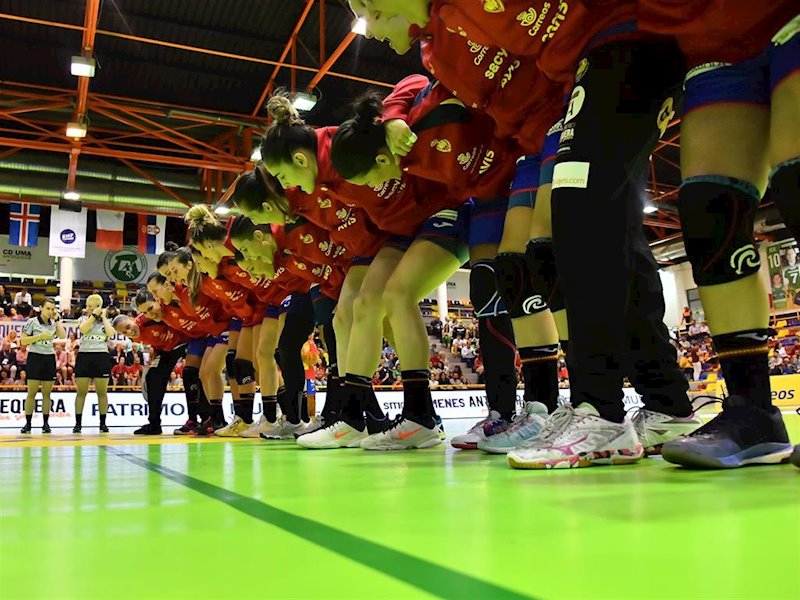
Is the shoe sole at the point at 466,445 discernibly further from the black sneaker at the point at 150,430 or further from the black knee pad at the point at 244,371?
the black sneaker at the point at 150,430

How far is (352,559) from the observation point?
1.91ft

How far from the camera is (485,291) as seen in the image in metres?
2.37

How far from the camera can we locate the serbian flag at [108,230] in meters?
12.8

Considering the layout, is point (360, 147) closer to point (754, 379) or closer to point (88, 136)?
point (754, 379)

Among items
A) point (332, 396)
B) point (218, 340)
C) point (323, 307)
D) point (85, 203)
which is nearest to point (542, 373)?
point (332, 396)

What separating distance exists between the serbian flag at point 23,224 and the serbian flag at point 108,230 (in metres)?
1.13

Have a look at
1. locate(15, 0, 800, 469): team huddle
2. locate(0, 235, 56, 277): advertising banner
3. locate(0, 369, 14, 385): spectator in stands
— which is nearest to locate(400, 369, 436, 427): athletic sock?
locate(15, 0, 800, 469): team huddle

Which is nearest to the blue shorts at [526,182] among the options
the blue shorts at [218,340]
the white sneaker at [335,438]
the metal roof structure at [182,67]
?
the white sneaker at [335,438]

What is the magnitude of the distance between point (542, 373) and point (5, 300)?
14.4 meters

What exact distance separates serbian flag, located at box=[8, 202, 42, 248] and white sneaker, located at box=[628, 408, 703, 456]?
13.2 m

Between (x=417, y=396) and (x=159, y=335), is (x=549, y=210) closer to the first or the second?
(x=417, y=396)

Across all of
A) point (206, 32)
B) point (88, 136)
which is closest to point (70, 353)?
point (88, 136)

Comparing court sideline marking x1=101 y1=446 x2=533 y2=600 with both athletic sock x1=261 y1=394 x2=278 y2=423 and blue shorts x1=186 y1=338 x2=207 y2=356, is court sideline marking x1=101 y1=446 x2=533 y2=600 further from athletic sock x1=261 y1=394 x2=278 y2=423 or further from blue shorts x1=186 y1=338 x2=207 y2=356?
blue shorts x1=186 y1=338 x2=207 y2=356

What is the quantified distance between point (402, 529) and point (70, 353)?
38.0 ft
